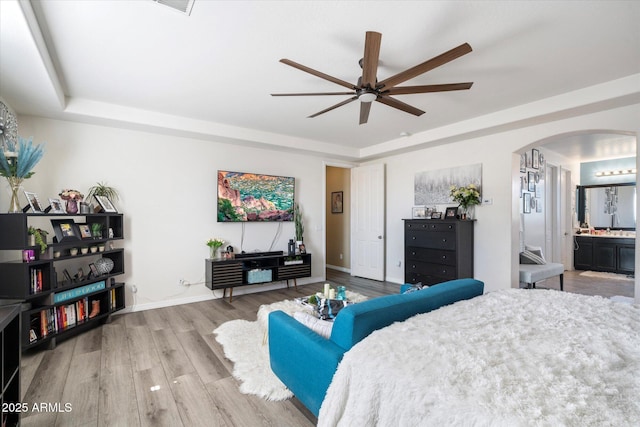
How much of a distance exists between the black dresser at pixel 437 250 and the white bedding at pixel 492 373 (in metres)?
2.46

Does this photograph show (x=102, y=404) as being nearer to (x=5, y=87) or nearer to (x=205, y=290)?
(x=205, y=290)

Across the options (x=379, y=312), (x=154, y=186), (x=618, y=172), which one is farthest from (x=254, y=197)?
(x=618, y=172)

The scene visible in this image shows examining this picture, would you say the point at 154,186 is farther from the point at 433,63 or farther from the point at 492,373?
the point at 492,373

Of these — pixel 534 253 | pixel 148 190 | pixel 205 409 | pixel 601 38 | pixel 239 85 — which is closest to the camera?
pixel 205 409

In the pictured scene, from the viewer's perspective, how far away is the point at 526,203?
561cm

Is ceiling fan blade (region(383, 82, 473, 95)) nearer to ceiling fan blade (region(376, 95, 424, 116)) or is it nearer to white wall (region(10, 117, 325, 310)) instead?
ceiling fan blade (region(376, 95, 424, 116))

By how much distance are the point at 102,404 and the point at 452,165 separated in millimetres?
5096

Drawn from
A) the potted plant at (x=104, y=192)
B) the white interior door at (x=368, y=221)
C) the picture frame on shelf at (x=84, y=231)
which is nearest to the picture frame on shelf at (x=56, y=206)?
the picture frame on shelf at (x=84, y=231)

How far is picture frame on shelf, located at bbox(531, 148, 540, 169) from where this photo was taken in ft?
18.3

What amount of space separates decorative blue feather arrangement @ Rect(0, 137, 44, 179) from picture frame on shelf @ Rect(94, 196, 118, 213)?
867 mm

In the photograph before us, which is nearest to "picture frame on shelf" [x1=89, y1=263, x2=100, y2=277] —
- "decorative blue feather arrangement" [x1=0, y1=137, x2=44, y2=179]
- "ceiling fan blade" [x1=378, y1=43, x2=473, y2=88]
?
"decorative blue feather arrangement" [x1=0, y1=137, x2=44, y2=179]

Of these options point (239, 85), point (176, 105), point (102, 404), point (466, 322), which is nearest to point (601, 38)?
point (466, 322)

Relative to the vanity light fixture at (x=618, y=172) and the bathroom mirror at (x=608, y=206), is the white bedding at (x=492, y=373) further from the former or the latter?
the bathroom mirror at (x=608, y=206)

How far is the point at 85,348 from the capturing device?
2.89 m
